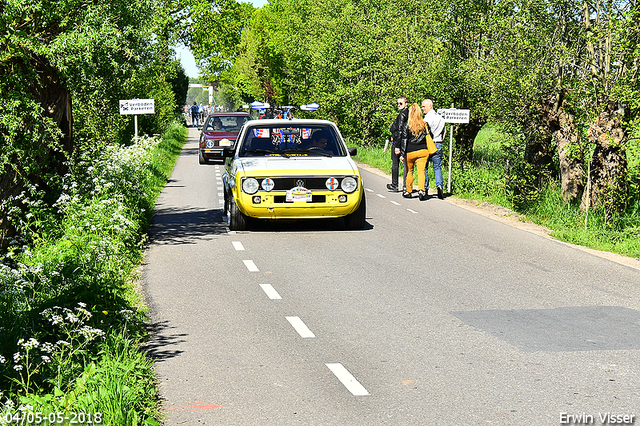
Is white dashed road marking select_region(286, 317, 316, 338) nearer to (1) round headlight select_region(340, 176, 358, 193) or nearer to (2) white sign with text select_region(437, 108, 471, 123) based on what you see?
(1) round headlight select_region(340, 176, 358, 193)

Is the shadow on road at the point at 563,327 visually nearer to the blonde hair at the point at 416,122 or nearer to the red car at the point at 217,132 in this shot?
the blonde hair at the point at 416,122

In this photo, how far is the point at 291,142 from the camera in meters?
13.8

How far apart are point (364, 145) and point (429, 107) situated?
17299 mm

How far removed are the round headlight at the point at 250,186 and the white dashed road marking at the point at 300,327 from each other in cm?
532

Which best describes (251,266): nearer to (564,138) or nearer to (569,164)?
(569,164)

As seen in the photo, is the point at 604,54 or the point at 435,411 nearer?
the point at 435,411

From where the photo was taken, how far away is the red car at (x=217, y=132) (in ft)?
94.1

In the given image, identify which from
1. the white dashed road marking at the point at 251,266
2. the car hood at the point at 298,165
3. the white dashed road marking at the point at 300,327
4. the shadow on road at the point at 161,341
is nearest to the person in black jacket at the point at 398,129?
the car hood at the point at 298,165

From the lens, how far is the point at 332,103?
35469 millimetres

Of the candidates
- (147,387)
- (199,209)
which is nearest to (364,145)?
(199,209)

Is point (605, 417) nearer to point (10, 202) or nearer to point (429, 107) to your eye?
point (10, 202)

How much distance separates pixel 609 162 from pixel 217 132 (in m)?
17.5

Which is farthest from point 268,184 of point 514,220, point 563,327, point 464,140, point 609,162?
point 464,140

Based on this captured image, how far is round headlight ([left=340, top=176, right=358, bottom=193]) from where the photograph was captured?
1277 centimetres
